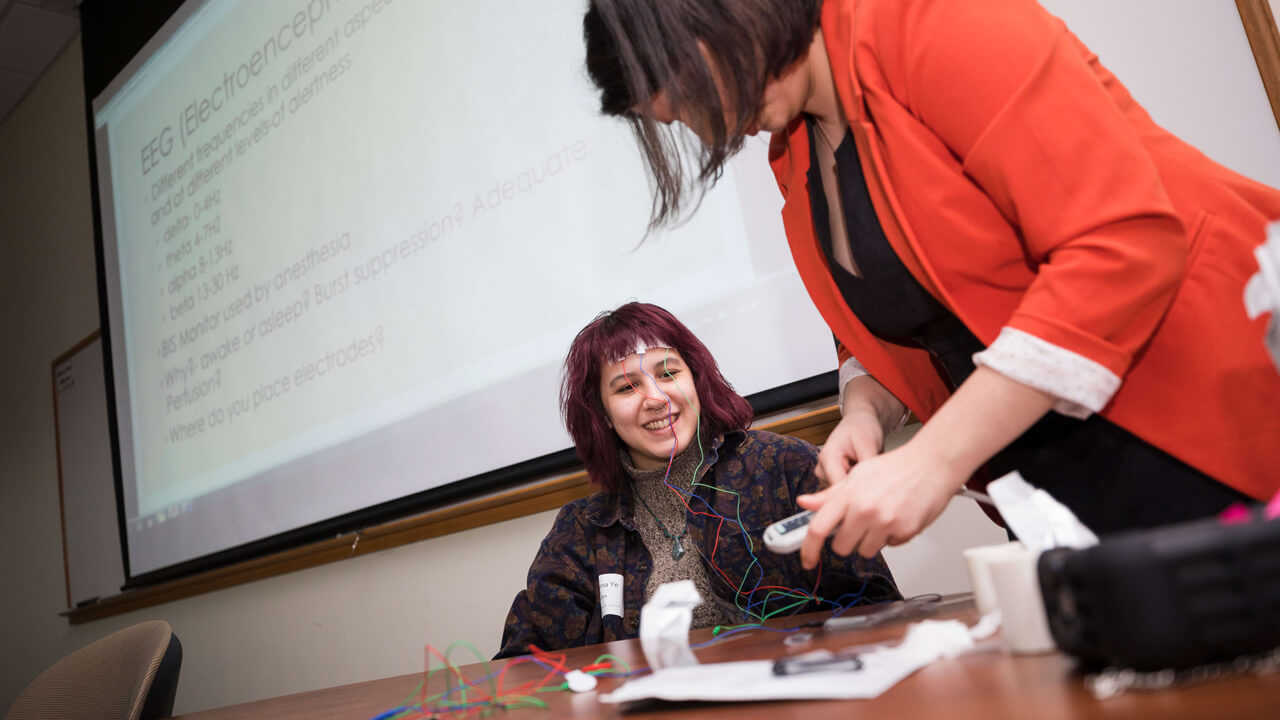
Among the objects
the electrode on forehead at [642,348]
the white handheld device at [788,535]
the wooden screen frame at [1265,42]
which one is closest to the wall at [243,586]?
the wooden screen frame at [1265,42]

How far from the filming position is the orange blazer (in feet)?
1.94

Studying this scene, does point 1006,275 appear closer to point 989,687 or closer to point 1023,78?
point 1023,78

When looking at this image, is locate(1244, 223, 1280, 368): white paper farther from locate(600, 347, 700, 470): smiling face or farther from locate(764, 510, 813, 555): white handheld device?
locate(600, 347, 700, 470): smiling face

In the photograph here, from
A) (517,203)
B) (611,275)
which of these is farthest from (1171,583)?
(517,203)

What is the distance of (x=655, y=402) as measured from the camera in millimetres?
1687

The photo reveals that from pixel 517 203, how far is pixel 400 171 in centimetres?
47

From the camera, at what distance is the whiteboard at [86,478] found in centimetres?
358

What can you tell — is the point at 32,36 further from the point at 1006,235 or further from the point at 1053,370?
the point at 1053,370

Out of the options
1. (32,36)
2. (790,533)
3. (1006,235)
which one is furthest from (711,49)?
(32,36)

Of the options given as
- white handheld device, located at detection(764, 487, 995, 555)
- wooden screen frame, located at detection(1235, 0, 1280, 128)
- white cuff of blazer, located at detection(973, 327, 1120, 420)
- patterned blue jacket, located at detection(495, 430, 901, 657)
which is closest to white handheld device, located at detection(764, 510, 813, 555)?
white handheld device, located at detection(764, 487, 995, 555)

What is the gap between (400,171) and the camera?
7.98 ft

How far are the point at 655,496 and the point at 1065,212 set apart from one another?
1.19 metres

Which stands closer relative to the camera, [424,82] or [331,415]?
[424,82]

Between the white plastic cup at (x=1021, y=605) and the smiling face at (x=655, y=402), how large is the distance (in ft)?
3.62
